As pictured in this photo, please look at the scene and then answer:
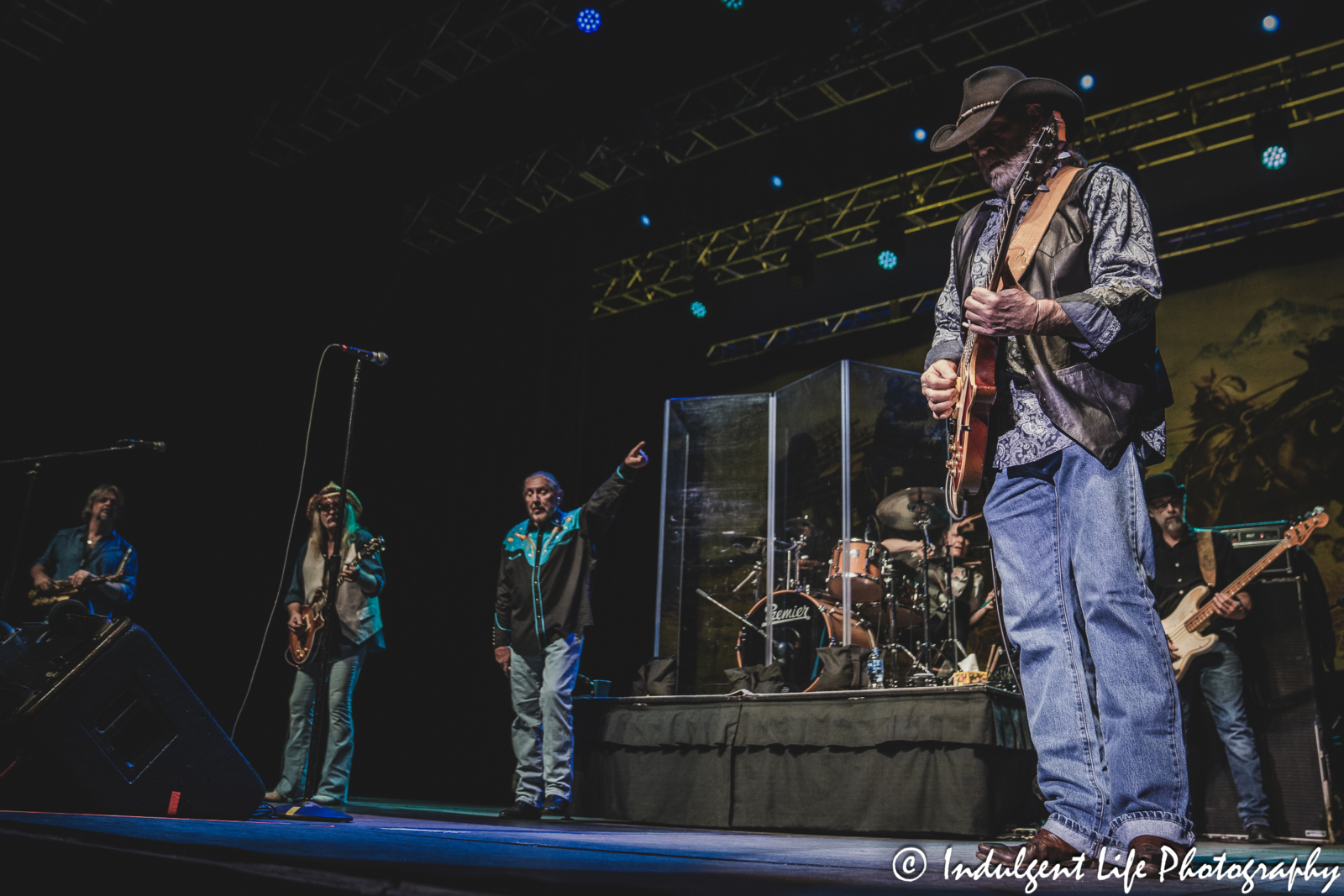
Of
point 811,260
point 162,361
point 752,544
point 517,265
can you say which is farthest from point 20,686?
point 811,260

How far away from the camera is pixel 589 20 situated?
685 centimetres

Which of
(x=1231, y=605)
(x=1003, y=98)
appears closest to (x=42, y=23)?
(x=1003, y=98)

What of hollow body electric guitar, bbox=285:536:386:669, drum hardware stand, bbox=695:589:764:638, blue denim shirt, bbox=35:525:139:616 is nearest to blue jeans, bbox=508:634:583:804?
hollow body electric guitar, bbox=285:536:386:669

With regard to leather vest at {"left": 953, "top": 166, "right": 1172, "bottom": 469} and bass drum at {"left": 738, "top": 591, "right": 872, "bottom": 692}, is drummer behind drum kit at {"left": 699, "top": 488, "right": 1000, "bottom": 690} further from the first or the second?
leather vest at {"left": 953, "top": 166, "right": 1172, "bottom": 469}

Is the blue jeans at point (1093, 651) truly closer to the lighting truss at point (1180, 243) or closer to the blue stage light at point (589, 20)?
the lighting truss at point (1180, 243)

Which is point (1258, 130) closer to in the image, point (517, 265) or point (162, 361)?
point (517, 265)

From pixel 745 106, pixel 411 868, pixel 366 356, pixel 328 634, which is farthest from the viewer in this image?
pixel 745 106

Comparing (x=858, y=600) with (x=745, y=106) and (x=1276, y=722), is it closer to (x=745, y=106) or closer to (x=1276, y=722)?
(x=1276, y=722)

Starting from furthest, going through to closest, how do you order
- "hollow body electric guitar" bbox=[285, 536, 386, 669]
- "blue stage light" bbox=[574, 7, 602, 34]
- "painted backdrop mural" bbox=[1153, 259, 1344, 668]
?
"painted backdrop mural" bbox=[1153, 259, 1344, 668], "blue stage light" bbox=[574, 7, 602, 34], "hollow body electric guitar" bbox=[285, 536, 386, 669]

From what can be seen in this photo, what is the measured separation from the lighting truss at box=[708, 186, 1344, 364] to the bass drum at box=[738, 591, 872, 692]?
105 inches

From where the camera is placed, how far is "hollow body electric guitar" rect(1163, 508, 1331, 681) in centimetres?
547

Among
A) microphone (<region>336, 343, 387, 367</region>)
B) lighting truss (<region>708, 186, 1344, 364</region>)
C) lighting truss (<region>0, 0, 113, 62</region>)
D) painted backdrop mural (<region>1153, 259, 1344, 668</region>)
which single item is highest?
lighting truss (<region>0, 0, 113, 62</region>)

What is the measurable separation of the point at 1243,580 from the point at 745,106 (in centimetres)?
505

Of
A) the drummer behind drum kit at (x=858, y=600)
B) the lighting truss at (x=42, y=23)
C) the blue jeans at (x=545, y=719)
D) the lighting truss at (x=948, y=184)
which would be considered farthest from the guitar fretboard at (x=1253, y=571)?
the lighting truss at (x=42, y=23)
